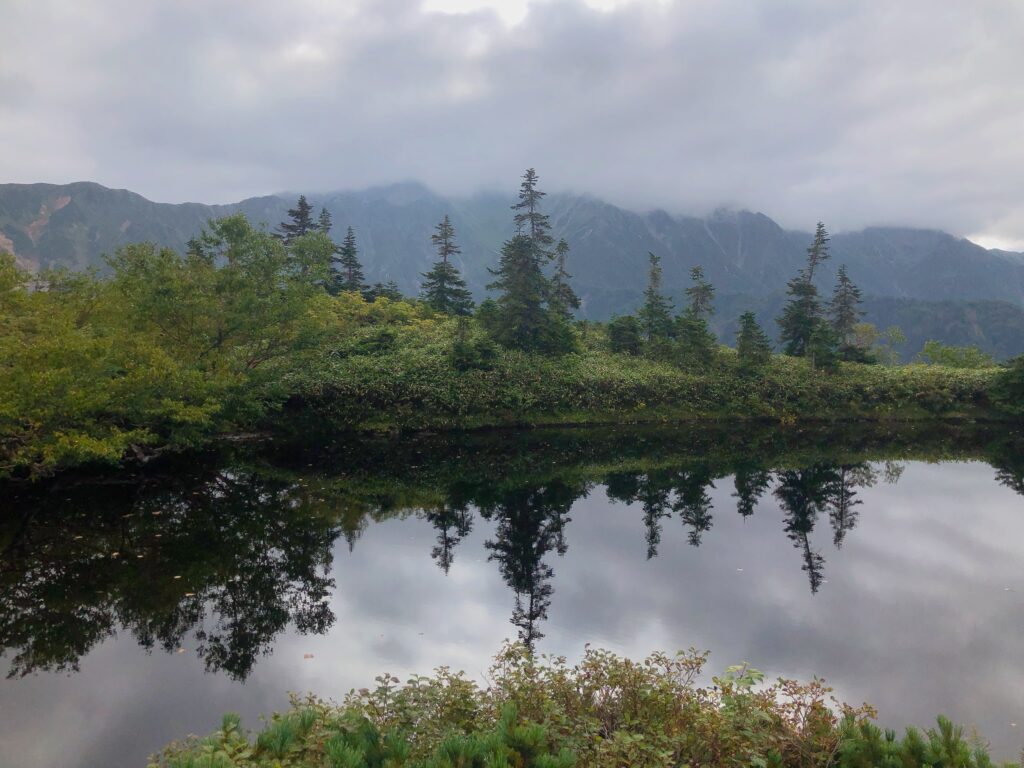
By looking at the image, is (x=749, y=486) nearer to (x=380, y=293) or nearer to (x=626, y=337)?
(x=626, y=337)

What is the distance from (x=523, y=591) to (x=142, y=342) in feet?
45.5

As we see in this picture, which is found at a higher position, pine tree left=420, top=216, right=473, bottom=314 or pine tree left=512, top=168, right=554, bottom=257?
pine tree left=512, top=168, right=554, bottom=257

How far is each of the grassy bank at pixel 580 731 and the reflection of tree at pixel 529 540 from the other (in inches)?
145

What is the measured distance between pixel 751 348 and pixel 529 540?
80.0 ft

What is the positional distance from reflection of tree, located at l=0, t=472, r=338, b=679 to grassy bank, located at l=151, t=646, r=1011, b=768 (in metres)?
4.33

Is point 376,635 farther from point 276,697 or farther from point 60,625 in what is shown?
point 60,625

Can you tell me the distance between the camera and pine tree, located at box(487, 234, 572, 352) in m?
31.1

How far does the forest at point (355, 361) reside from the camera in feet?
48.5

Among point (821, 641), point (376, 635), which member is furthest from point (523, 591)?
point (821, 641)

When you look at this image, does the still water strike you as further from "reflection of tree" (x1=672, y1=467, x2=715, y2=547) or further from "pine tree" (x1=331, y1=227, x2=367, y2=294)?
"pine tree" (x1=331, y1=227, x2=367, y2=294)

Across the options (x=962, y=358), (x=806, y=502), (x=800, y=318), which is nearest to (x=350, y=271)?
(x=800, y=318)

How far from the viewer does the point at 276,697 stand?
7.11 m

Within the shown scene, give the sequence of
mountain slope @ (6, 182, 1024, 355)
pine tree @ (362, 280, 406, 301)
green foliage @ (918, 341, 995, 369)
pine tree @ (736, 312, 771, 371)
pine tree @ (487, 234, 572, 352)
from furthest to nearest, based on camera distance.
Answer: mountain slope @ (6, 182, 1024, 355) → pine tree @ (362, 280, 406, 301) → green foliage @ (918, 341, 995, 369) → pine tree @ (736, 312, 771, 371) → pine tree @ (487, 234, 572, 352)

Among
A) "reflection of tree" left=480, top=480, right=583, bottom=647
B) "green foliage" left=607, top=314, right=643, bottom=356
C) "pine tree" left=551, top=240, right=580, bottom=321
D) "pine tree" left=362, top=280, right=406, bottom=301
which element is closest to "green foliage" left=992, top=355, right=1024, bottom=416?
"green foliage" left=607, top=314, right=643, bottom=356
